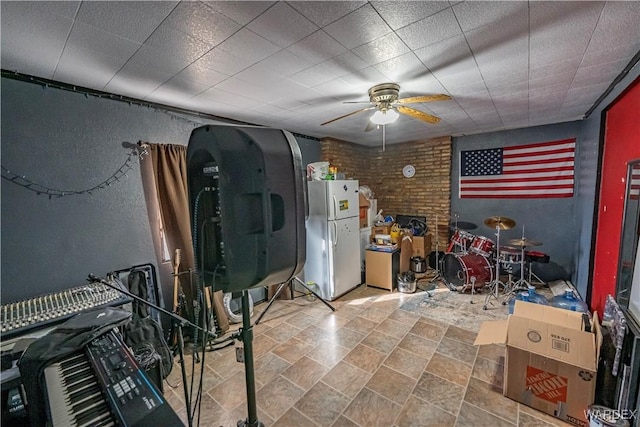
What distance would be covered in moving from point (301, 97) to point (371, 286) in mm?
2791

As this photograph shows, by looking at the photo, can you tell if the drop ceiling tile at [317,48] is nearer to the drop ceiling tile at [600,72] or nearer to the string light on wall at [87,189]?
the string light on wall at [87,189]

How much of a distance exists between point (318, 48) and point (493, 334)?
2301 mm

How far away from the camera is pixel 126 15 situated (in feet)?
4.11

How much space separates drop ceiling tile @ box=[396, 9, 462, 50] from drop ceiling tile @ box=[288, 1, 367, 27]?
0.34 meters

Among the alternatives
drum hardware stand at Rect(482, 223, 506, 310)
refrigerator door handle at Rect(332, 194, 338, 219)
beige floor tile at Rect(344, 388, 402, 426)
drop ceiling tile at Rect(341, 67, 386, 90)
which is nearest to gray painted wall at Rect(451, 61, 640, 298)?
drum hardware stand at Rect(482, 223, 506, 310)

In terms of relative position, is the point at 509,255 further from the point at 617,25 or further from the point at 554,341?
the point at 617,25

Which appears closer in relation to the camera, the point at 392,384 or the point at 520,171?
the point at 392,384

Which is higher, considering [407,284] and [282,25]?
[282,25]

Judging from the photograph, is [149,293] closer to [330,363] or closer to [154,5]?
[330,363]

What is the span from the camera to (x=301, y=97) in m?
2.44

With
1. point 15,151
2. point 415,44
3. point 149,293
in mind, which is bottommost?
point 149,293

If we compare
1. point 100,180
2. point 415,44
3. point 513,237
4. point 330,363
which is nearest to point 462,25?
point 415,44

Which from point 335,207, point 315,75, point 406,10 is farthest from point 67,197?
point 406,10

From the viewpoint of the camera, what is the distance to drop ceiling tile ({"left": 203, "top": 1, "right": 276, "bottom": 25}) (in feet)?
3.91
